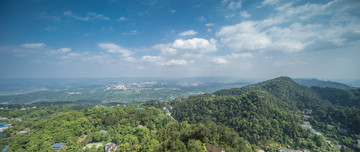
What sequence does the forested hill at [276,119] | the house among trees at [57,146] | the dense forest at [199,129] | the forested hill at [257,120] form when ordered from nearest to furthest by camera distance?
the dense forest at [199,129] → the house among trees at [57,146] → the forested hill at [257,120] → the forested hill at [276,119]

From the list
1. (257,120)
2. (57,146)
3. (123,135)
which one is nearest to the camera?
(57,146)

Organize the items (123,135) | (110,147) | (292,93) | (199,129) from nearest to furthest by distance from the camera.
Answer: (199,129) → (110,147) → (123,135) → (292,93)

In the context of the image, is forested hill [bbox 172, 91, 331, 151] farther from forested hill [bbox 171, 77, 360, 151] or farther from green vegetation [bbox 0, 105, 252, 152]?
green vegetation [bbox 0, 105, 252, 152]

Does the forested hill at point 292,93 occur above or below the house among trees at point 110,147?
above

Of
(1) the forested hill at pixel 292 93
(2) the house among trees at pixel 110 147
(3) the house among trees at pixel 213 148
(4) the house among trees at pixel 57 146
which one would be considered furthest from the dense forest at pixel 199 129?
(1) the forested hill at pixel 292 93

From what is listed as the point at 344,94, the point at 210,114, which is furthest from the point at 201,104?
the point at 344,94

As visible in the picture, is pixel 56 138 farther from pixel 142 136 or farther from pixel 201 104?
pixel 201 104

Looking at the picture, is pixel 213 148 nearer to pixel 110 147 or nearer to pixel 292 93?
pixel 110 147

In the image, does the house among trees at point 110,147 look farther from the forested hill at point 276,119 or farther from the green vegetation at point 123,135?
the forested hill at point 276,119

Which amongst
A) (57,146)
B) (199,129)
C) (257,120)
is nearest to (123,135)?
(57,146)
